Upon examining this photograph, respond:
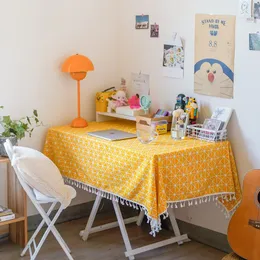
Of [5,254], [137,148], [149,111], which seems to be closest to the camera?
Result: [137,148]

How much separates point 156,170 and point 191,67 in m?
0.95

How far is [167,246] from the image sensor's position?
3.90 m

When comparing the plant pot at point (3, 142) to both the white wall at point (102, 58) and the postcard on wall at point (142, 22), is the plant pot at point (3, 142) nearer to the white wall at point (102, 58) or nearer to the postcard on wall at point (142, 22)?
the white wall at point (102, 58)

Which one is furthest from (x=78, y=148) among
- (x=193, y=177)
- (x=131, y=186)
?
(x=193, y=177)

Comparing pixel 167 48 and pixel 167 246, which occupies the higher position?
pixel 167 48

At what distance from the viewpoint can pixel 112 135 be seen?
3785mm

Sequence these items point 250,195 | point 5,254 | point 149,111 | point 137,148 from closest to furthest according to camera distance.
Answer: point 250,195
point 137,148
point 5,254
point 149,111

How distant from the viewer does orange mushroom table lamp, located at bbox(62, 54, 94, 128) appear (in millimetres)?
4034

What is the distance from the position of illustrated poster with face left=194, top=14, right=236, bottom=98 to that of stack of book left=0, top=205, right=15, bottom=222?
1525mm

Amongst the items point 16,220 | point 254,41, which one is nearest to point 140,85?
point 254,41

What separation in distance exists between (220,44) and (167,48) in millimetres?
516

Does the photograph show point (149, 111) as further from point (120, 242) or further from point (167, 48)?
point (120, 242)

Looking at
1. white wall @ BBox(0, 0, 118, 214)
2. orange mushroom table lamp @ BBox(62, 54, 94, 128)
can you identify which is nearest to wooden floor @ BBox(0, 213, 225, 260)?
white wall @ BBox(0, 0, 118, 214)

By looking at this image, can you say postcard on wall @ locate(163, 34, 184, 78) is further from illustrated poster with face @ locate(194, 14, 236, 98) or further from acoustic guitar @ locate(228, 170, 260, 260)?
acoustic guitar @ locate(228, 170, 260, 260)
